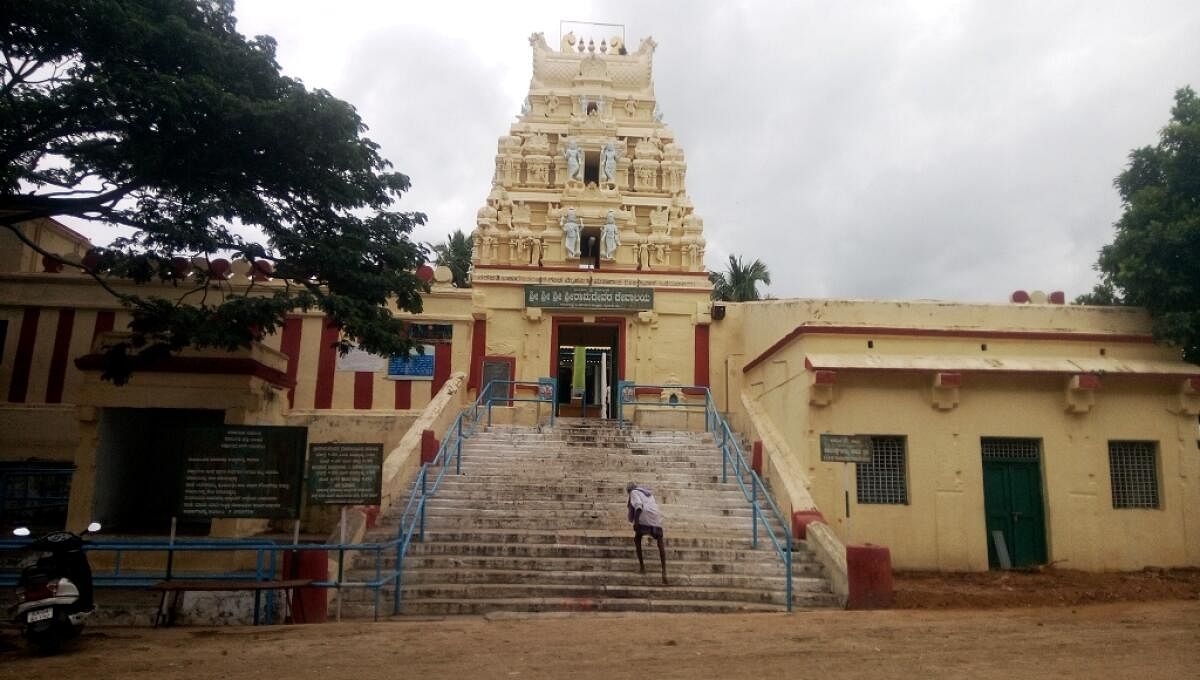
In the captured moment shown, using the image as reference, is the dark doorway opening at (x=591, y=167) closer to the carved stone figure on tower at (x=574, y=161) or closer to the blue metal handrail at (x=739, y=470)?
the carved stone figure on tower at (x=574, y=161)

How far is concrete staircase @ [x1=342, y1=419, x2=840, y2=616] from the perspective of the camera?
936 centimetres

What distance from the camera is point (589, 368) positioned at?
24094mm

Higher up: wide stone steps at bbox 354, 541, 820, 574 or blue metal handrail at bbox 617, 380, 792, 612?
blue metal handrail at bbox 617, 380, 792, 612

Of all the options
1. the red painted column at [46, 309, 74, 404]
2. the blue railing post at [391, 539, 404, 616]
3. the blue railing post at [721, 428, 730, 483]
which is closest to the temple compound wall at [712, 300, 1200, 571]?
the blue railing post at [721, 428, 730, 483]

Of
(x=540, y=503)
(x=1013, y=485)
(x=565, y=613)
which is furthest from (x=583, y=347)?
(x=565, y=613)

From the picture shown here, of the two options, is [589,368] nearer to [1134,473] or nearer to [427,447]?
[427,447]

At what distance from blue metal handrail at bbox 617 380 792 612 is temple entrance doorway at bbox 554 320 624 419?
1.26 metres

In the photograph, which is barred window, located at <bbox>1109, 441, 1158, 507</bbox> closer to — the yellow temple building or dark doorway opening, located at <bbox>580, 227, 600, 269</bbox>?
the yellow temple building

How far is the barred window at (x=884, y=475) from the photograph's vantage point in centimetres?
1270

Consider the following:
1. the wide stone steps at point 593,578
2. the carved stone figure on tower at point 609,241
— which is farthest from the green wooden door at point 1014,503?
the carved stone figure on tower at point 609,241

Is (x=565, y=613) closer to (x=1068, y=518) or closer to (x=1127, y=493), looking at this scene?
(x=1068, y=518)

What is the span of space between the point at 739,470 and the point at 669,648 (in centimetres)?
691

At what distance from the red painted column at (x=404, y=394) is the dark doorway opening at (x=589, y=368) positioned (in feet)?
11.1

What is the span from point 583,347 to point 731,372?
510 centimetres
